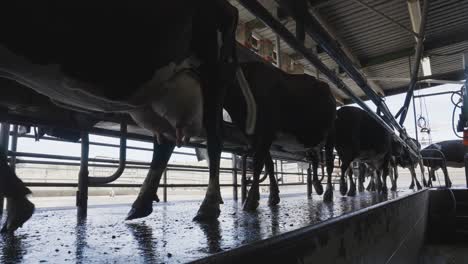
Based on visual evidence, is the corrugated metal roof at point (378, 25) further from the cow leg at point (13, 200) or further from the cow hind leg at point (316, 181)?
the cow leg at point (13, 200)

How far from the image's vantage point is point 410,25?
6.01m

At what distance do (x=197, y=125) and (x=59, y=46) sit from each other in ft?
2.58

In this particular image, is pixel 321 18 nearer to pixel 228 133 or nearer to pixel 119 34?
pixel 228 133

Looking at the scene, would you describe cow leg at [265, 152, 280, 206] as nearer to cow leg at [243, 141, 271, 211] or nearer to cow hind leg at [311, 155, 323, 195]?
cow leg at [243, 141, 271, 211]

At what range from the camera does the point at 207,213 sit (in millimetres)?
1586

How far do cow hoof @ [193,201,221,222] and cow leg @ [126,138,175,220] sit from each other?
0.27m

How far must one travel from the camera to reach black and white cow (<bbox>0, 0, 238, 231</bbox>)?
111 centimetres

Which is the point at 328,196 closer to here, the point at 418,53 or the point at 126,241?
the point at 418,53

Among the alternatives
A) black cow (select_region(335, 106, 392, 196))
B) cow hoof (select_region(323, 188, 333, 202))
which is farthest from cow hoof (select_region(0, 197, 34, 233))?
black cow (select_region(335, 106, 392, 196))

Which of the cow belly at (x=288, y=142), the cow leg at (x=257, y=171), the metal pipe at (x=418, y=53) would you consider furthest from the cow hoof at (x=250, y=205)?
the metal pipe at (x=418, y=53)

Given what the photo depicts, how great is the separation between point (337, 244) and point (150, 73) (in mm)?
966

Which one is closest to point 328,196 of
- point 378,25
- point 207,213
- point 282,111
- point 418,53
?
point 282,111

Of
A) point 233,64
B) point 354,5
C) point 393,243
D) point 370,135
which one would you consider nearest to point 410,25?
point 354,5

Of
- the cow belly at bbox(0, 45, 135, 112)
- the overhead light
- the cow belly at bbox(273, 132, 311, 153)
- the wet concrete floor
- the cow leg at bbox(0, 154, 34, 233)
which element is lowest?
the wet concrete floor
